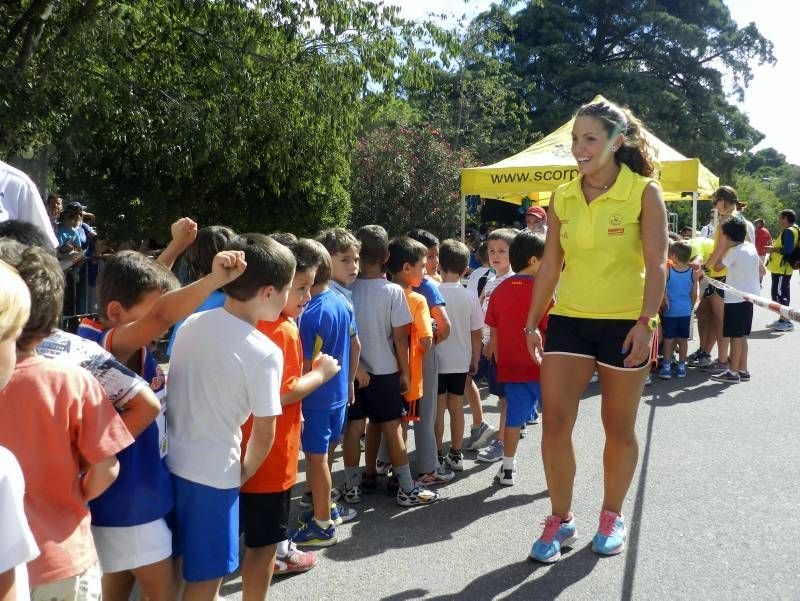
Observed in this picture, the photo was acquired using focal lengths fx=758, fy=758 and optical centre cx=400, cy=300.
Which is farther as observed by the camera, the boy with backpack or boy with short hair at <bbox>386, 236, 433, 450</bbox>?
the boy with backpack

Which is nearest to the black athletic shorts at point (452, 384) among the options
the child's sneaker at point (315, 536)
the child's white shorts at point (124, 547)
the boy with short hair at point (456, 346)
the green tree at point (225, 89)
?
the boy with short hair at point (456, 346)

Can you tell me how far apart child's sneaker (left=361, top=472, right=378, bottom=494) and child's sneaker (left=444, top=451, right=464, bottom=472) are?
0.63m

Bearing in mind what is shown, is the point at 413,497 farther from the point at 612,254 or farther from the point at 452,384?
the point at 612,254

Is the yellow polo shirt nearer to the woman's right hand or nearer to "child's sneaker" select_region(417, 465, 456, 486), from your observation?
the woman's right hand

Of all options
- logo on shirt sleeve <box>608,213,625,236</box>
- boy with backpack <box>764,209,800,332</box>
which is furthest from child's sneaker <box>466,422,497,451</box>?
boy with backpack <box>764,209,800,332</box>

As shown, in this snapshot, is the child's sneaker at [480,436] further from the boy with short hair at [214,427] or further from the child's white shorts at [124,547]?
the child's white shorts at [124,547]

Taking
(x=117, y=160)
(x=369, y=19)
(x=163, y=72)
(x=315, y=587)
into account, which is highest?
(x=369, y=19)

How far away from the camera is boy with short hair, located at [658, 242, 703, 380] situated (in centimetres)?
848

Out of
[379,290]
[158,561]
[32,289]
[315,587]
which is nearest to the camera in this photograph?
[32,289]

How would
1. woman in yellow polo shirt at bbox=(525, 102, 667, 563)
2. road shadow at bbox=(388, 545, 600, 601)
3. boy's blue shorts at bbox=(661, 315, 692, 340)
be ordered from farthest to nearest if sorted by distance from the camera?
boy's blue shorts at bbox=(661, 315, 692, 340)
woman in yellow polo shirt at bbox=(525, 102, 667, 563)
road shadow at bbox=(388, 545, 600, 601)

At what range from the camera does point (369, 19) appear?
10023mm

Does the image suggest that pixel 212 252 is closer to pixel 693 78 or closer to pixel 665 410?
pixel 665 410

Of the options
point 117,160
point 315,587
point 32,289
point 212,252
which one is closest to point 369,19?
point 117,160

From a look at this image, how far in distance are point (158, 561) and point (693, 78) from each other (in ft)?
114
